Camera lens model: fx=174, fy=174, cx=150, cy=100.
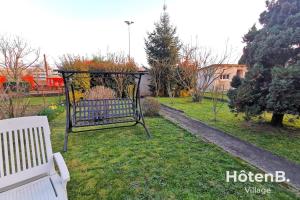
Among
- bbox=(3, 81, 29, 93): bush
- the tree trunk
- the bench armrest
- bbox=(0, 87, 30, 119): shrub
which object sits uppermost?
bbox=(3, 81, 29, 93): bush

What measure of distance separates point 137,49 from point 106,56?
184 inches

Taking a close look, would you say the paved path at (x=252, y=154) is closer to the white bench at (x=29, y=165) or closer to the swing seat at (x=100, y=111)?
the swing seat at (x=100, y=111)

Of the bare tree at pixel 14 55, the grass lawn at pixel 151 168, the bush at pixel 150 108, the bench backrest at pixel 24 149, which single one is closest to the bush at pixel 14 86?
the bare tree at pixel 14 55

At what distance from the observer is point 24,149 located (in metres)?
1.72

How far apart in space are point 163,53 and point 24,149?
13360 mm

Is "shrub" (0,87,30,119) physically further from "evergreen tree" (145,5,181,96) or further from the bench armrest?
"evergreen tree" (145,5,181,96)

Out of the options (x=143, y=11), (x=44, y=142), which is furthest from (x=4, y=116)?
(x=143, y=11)

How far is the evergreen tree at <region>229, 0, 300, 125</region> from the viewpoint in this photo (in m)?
3.75

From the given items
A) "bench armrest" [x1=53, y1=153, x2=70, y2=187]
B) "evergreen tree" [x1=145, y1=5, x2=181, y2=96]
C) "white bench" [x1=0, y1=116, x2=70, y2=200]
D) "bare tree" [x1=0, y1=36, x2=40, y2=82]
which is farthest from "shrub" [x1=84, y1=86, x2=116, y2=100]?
"evergreen tree" [x1=145, y1=5, x2=181, y2=96]

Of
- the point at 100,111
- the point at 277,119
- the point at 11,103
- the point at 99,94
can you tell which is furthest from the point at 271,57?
the point at 11,103

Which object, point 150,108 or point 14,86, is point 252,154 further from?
point 14,86

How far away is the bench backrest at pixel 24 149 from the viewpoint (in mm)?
1593

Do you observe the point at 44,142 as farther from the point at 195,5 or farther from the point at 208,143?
the point at 195,5

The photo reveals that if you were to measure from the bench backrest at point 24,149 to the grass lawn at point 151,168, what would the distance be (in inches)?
22.1
